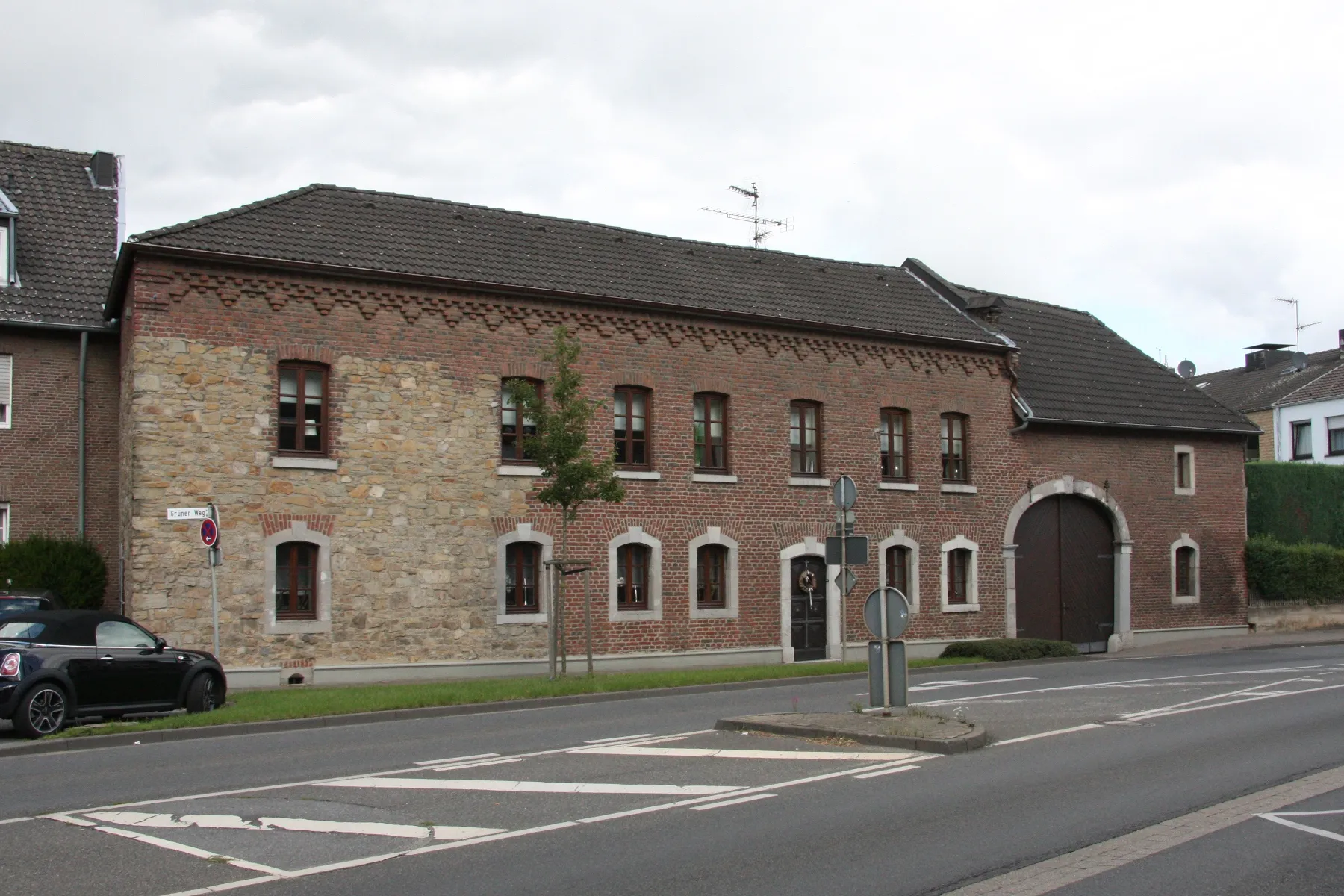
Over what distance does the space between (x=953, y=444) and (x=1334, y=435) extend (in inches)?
1155

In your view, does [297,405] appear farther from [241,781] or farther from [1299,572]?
[1299,572]

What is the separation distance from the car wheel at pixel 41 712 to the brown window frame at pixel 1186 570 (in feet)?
90.4

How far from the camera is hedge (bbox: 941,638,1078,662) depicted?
2644 centimetres

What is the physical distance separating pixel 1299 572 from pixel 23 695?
31.7 meters

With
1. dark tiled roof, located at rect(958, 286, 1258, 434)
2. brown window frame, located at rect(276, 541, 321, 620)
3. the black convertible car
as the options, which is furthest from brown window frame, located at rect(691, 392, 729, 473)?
the black convertible car

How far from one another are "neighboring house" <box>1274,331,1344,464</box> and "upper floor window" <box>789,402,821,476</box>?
3185 cm

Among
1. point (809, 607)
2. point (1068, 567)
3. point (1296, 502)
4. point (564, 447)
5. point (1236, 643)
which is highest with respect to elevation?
point (564, 447)

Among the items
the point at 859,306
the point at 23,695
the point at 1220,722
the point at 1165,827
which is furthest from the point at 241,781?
the point at 859,306

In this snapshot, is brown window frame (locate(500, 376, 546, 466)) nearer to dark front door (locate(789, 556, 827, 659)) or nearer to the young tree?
the young tree

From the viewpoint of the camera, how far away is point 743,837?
8328 mm

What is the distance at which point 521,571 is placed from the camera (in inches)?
936

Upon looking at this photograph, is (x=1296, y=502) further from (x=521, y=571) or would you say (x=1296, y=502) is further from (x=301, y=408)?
(x=301, y=408)

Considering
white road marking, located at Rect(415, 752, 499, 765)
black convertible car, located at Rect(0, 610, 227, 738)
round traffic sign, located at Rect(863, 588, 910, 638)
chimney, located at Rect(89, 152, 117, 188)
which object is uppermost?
chimney, located at Rect(89, 152, 117, 188)

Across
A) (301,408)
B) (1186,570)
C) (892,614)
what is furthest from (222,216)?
(1186,570)
